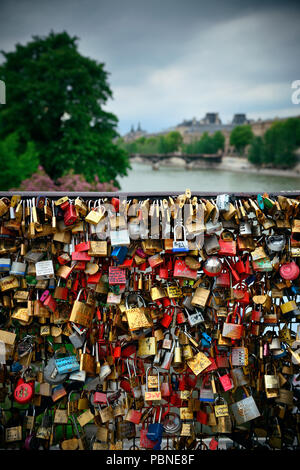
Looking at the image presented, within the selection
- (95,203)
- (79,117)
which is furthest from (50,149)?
(95,203)

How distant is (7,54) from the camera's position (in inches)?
741

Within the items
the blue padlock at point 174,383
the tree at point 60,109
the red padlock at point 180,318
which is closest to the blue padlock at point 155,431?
the blue padlock at point 174,383

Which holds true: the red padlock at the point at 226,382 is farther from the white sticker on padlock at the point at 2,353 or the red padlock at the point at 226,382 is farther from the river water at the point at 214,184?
the river water at the point at 214,184

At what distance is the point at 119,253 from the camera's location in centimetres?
261

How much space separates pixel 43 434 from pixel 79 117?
17.0m

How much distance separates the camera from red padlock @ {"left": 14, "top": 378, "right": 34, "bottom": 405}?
279 centimetres

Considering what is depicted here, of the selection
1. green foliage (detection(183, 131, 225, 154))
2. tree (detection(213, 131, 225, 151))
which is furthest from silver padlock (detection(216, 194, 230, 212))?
tree (detection(213, 131, 225, 151))

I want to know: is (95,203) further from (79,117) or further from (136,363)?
(79,117)

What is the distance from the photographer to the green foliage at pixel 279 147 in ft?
156

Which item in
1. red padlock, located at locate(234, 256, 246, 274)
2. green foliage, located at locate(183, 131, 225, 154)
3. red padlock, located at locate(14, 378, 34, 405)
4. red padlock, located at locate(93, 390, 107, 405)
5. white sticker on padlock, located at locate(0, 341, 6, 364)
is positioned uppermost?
green foliage, located at locate(183, 131, 225, 154)

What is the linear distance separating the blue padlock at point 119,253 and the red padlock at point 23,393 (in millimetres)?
1278

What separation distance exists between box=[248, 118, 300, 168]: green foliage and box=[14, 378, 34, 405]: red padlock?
47.3 m

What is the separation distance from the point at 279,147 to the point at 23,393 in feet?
175

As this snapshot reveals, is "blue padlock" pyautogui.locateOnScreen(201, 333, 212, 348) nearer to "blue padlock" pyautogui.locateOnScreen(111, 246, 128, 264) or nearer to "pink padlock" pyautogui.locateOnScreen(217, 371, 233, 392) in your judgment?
"pink padlock" pyautogui.locateOnScreen(217, 371, 233, 392)
